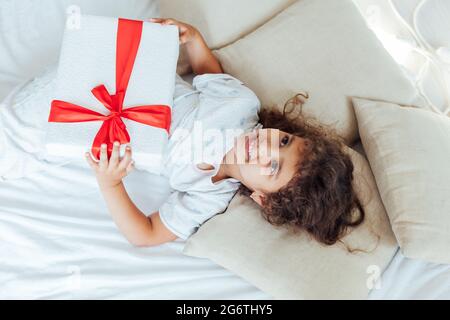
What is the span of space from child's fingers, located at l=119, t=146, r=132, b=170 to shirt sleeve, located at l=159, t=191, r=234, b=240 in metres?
0.18

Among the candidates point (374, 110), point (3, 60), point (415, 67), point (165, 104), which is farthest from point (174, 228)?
point (415, 67)

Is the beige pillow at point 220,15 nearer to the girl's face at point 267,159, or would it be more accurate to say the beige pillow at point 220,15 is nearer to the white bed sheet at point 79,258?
the girl's face at point 267,159

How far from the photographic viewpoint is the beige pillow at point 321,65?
1098 mm

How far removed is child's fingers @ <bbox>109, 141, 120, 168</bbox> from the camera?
2.69ft

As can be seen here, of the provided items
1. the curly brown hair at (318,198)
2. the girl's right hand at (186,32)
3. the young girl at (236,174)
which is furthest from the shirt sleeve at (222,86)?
the curly brown hair at (318,198)

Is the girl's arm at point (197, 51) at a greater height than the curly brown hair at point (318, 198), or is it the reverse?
the girl's arm at point (197, 51)

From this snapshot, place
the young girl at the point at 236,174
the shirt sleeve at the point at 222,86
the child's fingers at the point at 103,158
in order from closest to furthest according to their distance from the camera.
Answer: the child's fingers at the point at 103,158 < the young girl at the point at 236,174 < the shirt sleeve at the point at 222,86

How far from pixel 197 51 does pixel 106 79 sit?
13.0 inches

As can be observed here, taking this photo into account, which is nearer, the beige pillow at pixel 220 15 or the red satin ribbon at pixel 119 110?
the red satin ribbon at pixel 119 110

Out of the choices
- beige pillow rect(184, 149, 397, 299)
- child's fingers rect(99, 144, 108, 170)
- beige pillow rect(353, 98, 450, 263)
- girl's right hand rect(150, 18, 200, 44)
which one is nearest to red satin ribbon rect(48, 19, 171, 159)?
child's fingers rect(99, 144, 108, 170)

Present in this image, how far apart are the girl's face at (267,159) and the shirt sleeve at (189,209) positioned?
87 millimetres

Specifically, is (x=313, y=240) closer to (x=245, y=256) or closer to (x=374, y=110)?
(x=245, y=256)

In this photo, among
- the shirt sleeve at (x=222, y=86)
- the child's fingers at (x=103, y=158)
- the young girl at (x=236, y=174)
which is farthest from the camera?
the shirt sleeve at (x=222, y=86)
